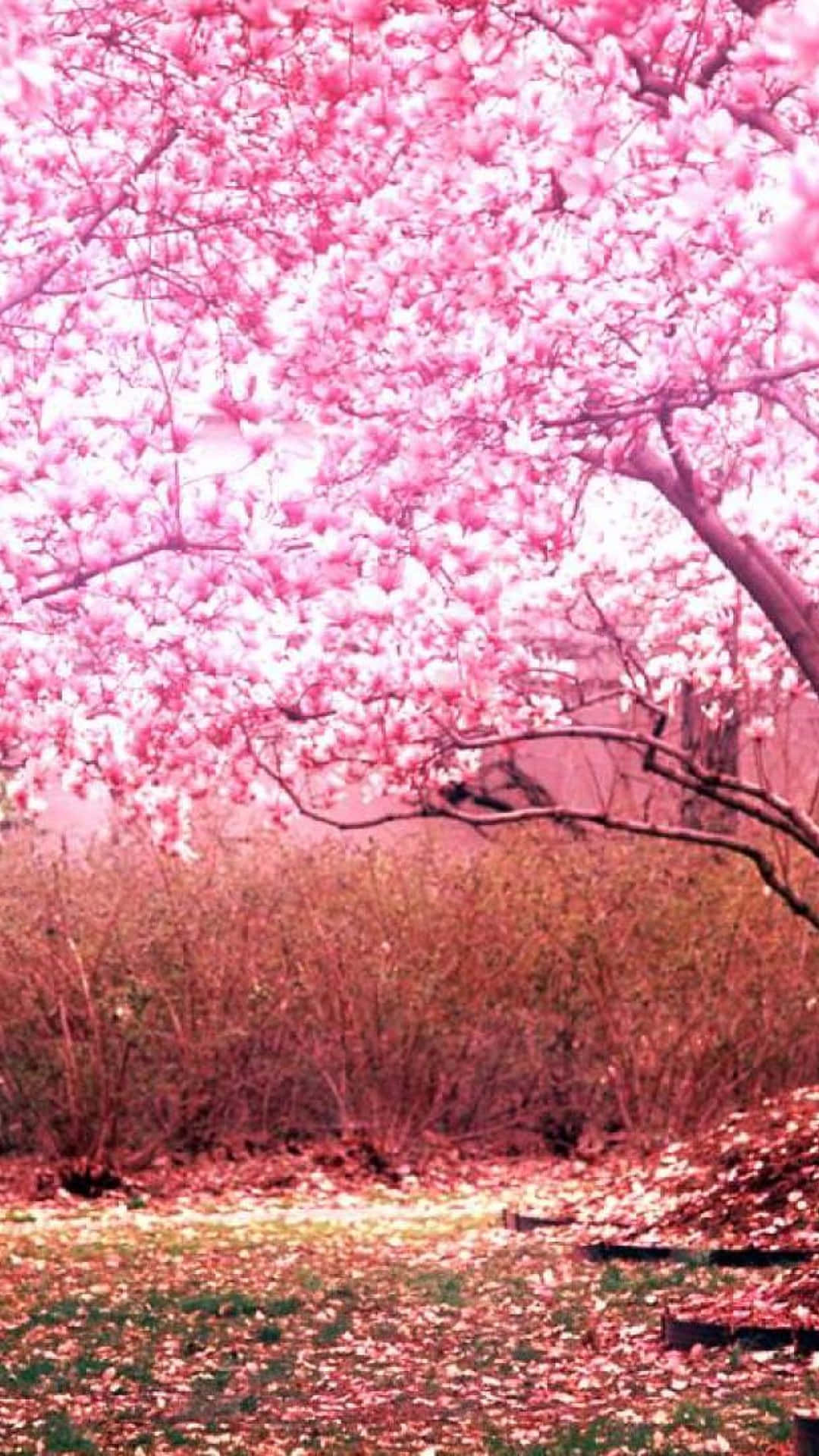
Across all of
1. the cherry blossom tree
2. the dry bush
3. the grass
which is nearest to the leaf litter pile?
the grass

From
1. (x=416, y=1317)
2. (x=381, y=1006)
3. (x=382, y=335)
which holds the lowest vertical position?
(x=416, y=1317)

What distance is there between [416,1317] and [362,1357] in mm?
858

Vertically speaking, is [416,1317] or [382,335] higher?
[382,335]

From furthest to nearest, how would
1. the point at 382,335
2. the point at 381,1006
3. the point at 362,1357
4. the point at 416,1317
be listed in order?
the point at 381,1006 < the point at 416,1317 < the point at 382,335 < the point at 362,1357

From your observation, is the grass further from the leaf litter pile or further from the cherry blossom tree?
the cherry blossom tree

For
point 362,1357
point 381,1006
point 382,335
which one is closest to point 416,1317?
point 362,1357

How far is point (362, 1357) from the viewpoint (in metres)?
8.18

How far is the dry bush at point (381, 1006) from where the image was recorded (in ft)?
47.4

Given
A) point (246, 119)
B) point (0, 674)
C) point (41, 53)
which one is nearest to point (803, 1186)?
point (0, 674)

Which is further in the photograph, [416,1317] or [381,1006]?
[381,1006]

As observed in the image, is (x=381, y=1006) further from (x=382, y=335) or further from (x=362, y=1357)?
(x=382, y=335)

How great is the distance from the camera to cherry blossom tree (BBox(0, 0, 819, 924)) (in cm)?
671

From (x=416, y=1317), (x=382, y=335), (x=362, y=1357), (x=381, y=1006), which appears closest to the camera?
(x=362, y=1357)

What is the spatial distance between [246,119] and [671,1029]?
24.7 feet
